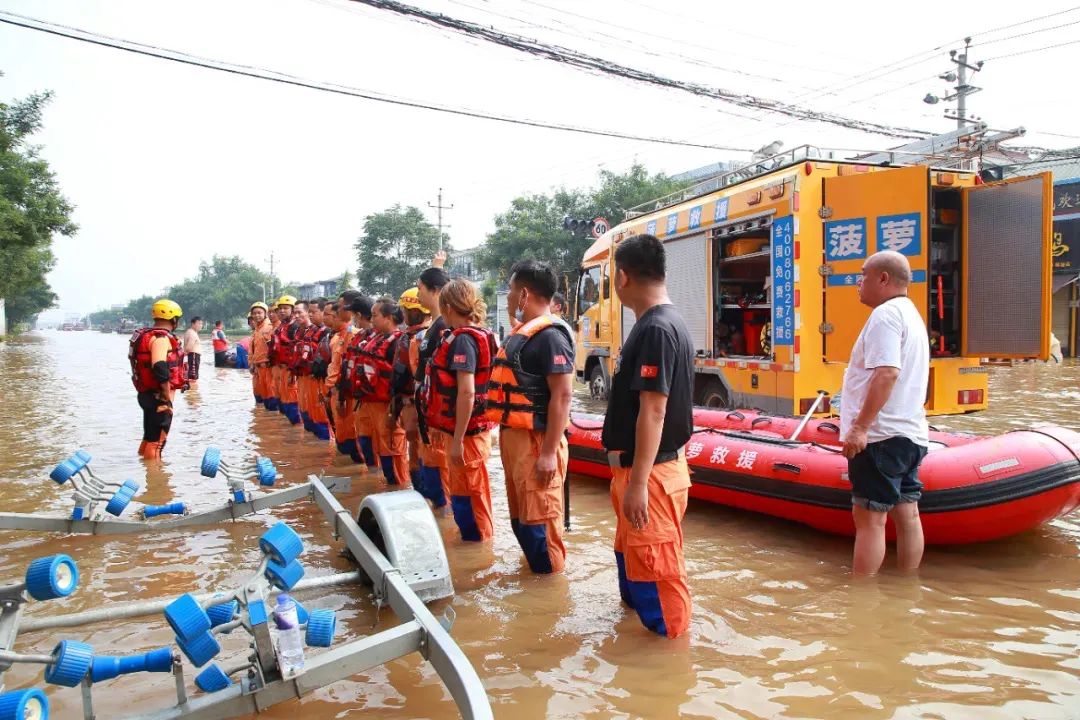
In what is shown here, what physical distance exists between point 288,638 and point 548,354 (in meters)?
1.88

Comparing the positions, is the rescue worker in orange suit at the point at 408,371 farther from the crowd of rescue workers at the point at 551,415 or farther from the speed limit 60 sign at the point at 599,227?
the speed limit 60 sign at the point at 599,227

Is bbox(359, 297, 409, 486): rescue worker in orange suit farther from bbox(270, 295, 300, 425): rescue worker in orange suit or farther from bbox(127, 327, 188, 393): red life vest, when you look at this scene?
bbox(270, 295, 300, 425): rescue worker in orange suit

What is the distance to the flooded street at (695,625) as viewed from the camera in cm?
262

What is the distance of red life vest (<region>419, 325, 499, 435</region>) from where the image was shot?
4066 millimetres

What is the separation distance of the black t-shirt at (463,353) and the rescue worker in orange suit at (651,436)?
1.22 meters

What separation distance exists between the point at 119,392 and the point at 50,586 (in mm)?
16297

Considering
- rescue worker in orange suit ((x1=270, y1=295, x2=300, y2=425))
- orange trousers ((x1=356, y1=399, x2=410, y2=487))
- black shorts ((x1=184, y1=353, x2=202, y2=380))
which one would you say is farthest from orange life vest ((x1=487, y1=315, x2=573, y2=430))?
black shorts ((x1=184, y1=353, x2=202, y2=380))

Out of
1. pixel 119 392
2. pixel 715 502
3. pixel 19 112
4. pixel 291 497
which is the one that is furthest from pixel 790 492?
pixel 19 112

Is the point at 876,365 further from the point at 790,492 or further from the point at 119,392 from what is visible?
the point at 119,392

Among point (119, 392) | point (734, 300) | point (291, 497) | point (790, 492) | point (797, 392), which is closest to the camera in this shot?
point (291, 497)

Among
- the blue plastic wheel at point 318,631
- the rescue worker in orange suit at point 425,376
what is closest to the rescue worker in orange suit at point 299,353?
the rescue worker in orange suit at point 425,376

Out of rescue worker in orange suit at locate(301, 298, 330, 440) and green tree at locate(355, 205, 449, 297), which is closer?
rescue worker in orange suit at locate(301, 298, 330, 440)

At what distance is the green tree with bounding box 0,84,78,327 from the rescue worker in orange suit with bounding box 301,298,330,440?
16090 mm

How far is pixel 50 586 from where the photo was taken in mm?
2002
